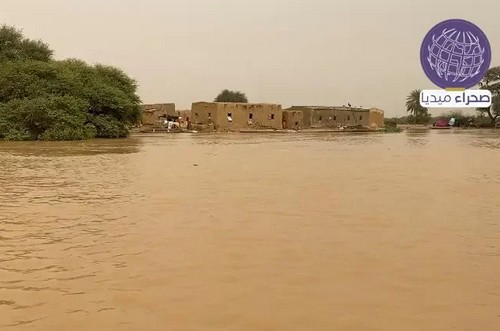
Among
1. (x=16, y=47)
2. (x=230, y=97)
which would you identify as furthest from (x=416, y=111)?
(x=16, y=47)

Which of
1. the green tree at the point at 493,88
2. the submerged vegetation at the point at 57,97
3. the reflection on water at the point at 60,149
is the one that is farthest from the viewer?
the green tree at the point at 493,88

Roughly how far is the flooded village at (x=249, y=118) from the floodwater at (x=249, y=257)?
3432cm

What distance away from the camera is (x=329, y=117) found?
52062mm

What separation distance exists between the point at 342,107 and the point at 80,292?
51.6m

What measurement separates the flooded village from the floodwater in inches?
1351

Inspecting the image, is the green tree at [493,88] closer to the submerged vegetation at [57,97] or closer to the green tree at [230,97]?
the green tree at [230,97]

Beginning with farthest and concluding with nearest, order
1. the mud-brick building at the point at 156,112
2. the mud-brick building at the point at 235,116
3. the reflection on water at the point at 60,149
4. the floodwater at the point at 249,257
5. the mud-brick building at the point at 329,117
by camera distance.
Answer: the mud-brick building at the point at 329,117
the mud-brick building at the point at 156,112
the mud-brick building at the point at 235,116
the reflection on water at the point at 60,149
the floodwater at the point at 249,257

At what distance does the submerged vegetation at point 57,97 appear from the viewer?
27359 mm

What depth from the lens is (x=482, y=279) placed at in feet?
13.3

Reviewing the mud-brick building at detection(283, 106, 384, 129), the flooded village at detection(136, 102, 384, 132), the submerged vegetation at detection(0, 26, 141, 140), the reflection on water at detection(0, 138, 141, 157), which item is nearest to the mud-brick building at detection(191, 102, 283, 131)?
the flooded village at detection(136, 102, 384, 132)

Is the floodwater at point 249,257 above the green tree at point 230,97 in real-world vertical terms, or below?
below

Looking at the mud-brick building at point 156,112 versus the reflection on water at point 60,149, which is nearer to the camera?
the reflection on water at point 60,149

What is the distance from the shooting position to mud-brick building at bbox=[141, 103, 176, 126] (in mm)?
47681

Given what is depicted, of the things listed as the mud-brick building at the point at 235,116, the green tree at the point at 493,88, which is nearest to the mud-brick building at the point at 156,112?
the mud-brick building at the point at 235,116
